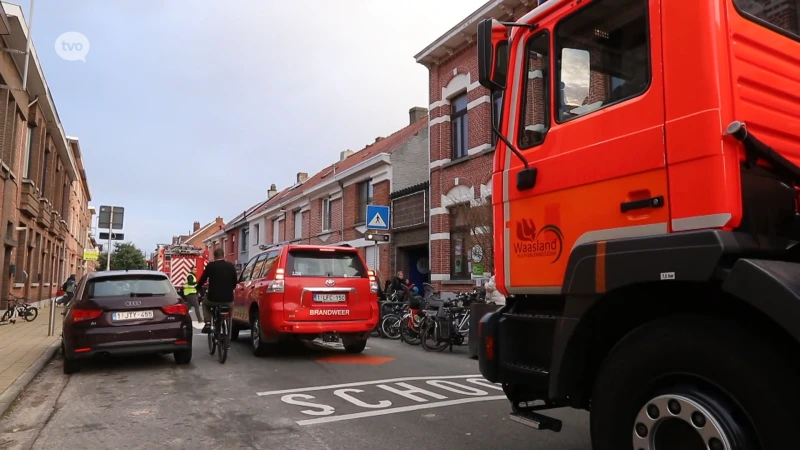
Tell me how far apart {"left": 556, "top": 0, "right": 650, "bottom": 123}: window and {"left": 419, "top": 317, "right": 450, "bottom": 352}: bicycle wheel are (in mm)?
7324

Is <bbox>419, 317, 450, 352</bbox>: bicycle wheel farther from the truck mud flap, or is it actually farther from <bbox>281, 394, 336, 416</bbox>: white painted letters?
the truck mud flap

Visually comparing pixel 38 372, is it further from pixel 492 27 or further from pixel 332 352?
pixel 492 27

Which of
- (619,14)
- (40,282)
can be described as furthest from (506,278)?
(40,282)

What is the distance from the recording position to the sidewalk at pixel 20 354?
6489 millimetres

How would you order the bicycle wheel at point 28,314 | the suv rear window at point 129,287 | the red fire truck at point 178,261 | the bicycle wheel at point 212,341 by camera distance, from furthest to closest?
the red fire truck at point 178,261 → the bicycle wheel at point 28,314 → the bicycle wheel at point 212,341 → the suv rear window at point 129,287

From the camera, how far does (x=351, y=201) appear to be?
24297 millimetres

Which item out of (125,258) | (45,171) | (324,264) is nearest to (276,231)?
(45,171)

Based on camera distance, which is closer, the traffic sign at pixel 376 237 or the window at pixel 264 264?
Result: the window at pixel 264 264

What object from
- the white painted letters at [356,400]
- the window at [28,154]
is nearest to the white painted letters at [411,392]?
the white painted letters at [356,400]

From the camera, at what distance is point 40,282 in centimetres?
2352

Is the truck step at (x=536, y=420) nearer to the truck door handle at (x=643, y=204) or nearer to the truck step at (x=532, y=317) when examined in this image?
the truck step at (x=532, y=317)

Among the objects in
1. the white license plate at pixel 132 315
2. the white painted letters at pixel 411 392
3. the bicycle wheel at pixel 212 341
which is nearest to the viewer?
the white painted letters at pixel 411 392

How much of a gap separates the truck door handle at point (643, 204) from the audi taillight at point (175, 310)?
23.0 ft

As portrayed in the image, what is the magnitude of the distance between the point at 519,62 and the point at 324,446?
125 inches
